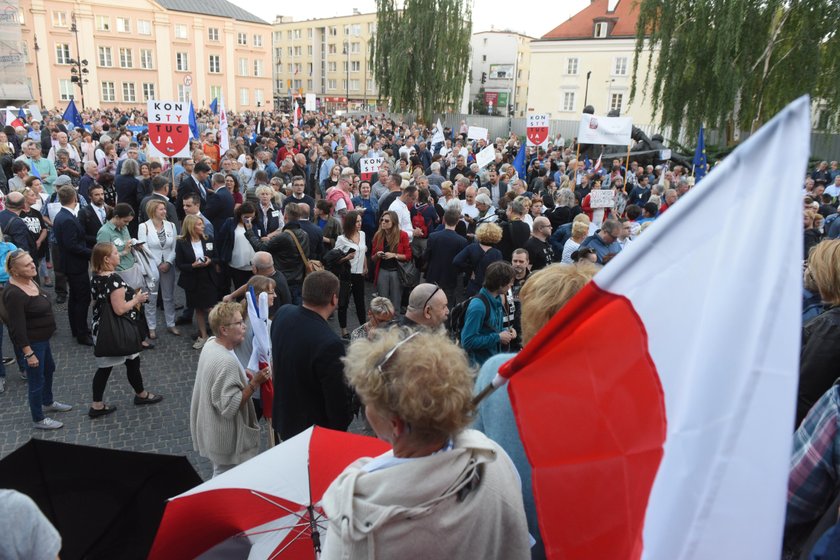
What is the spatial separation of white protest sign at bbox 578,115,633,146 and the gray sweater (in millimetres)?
11105

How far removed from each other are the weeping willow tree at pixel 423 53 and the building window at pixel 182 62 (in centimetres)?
3430

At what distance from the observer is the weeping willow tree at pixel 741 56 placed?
64.2 ft

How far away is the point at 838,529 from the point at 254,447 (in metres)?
3.39

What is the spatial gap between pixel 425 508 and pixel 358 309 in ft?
20.2

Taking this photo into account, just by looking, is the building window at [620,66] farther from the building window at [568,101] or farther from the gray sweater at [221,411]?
the gray sweater at [221,411]

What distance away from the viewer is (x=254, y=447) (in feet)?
13.1

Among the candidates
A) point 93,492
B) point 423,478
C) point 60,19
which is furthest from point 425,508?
point 60,19

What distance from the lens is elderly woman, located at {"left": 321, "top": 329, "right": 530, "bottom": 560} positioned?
56.2 inches

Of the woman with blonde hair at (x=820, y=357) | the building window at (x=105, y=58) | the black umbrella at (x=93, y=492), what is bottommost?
the black umbrella at (x=93, y=492)

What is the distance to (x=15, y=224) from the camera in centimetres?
675

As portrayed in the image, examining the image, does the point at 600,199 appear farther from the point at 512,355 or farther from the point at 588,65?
the point at 588,65

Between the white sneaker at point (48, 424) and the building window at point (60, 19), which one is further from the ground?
the building window at point (60, 19)

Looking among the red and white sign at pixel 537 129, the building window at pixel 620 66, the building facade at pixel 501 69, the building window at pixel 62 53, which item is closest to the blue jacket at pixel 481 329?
the red and white sign at pixel 537 129

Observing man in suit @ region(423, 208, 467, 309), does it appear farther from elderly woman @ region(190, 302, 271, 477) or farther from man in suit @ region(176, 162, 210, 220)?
man in suit @ region(176, 162, 210, 220)
